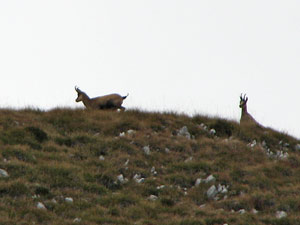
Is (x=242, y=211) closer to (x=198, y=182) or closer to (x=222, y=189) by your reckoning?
(x=222, y=189)

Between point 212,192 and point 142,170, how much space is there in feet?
6.42

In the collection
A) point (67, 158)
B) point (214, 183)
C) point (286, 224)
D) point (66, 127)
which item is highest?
point (66, 127)

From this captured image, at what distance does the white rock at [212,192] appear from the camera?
1414cm

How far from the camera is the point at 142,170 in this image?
50.1 feet

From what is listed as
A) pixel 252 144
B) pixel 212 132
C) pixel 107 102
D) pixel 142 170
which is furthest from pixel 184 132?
pixel 107 102

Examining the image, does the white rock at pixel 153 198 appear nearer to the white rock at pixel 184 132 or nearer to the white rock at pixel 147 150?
the white rock at pixel 147 150

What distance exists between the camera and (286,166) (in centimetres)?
1644

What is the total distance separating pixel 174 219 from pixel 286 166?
5.15 meters

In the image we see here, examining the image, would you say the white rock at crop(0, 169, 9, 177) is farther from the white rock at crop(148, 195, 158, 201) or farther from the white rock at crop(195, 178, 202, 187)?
the white rock at crop(195, 178, 202, 187)

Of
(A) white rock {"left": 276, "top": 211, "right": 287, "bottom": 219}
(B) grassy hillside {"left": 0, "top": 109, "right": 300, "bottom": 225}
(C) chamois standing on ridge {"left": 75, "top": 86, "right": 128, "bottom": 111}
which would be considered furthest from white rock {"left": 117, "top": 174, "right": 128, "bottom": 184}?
(C) chamois standing on ridge {"left": 75, "top": 86, "right": 128, "bottom": 111}

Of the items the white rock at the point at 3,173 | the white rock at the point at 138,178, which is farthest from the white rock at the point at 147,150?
the white rock at the point at 3,173

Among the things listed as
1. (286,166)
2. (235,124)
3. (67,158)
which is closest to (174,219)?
(67,158)

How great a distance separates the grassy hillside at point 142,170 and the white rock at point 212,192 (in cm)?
2

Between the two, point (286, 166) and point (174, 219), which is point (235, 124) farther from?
point (174, 219)
